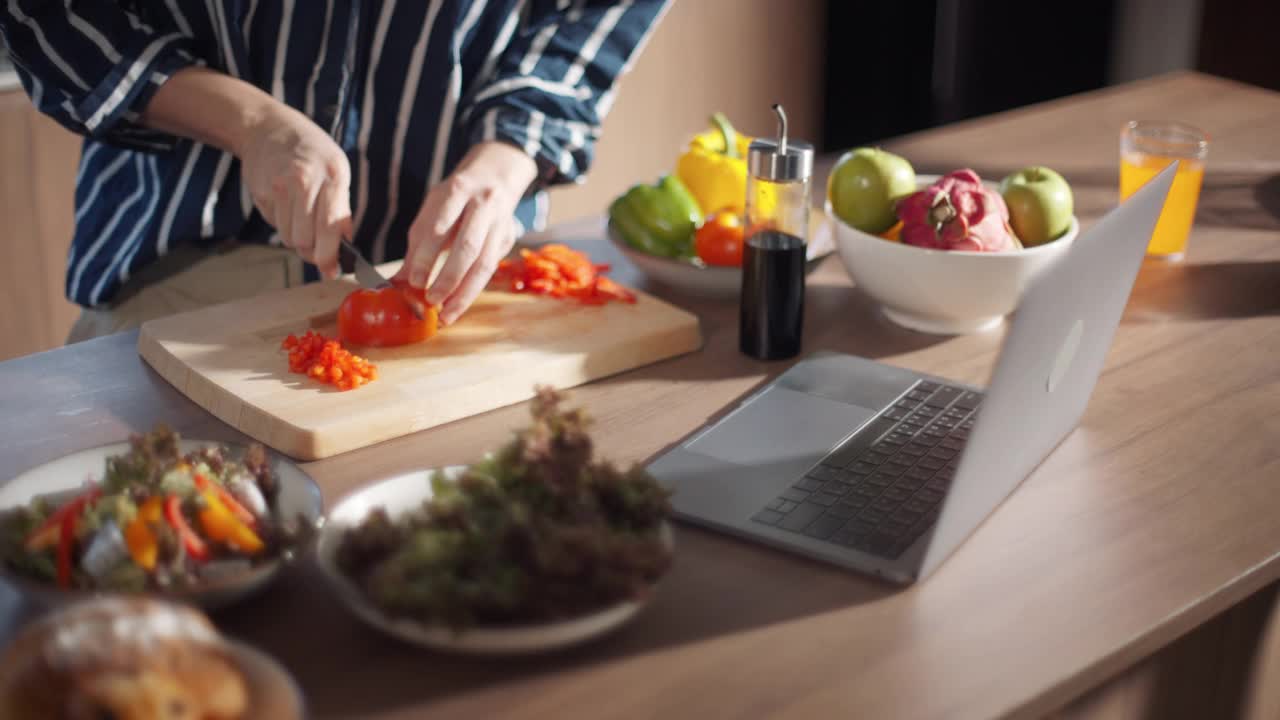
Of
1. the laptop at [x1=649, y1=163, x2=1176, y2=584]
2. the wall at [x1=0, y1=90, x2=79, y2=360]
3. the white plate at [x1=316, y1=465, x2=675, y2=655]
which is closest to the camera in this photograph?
the white plate at [x1=316, y1=465, x2=675, y2=655]

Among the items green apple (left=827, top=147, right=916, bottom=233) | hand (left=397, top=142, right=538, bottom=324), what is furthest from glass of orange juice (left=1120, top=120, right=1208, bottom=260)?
hand (left=397, top=142, right=538, bottom=324)

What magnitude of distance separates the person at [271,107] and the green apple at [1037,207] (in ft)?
1.87

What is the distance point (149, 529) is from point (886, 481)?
0.60 meters

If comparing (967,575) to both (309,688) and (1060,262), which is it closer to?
(1060,262)

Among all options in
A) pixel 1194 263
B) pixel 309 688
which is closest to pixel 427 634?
pixel 309 688

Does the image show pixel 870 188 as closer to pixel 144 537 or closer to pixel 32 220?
pixel 144 537

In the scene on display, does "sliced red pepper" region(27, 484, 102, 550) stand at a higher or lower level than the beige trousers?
higher

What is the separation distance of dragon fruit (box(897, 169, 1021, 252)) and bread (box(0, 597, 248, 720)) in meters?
0.94

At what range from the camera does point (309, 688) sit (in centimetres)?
88

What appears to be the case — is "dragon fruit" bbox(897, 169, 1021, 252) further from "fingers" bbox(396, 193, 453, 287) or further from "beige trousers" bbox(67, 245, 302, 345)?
"beige trousers" bbox(67, 245, 302, 345)

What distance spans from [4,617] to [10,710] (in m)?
0.27

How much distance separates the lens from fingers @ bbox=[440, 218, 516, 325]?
145 cm

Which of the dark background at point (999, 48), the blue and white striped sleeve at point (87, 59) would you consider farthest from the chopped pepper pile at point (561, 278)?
the dark background at point (999, 48)

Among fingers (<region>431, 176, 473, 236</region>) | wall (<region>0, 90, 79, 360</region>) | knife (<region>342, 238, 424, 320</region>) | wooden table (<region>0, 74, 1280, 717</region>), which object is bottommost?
wall (<region>0, 90, 79, 360</region>)
